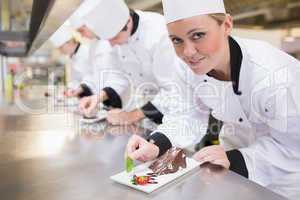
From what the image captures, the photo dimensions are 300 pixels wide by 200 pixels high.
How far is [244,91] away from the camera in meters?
0.84

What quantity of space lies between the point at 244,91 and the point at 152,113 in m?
0.66

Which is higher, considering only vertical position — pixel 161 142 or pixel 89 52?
pixel 89 52

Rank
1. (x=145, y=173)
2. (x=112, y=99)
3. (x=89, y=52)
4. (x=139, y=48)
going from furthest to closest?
(x=89, y=52) < (x=112, y=99) < (x=139, y=48) < (x=145, y=173)

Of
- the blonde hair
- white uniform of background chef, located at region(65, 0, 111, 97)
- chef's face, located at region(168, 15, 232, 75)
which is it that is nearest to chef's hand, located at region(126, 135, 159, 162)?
chef's face, located at region(168, 15, 232, 75)

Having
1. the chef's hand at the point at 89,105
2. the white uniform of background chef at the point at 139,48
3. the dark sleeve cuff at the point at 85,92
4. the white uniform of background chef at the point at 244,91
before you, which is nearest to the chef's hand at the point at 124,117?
the white uniform of background chef at the point at 139,48

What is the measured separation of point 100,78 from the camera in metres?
2.05

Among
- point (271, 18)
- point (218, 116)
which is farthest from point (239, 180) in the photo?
point (271, 18)

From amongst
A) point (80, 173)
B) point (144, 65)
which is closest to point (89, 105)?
point (144, 65)

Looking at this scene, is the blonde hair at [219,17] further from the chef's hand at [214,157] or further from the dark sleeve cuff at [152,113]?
the dark sleeve cuff at [152,113]

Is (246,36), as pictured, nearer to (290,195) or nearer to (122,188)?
(290,195)

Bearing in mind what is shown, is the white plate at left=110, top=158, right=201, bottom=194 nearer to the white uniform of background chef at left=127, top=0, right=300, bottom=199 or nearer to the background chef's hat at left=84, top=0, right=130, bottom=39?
the white uniform of background chef at left=127, top=0, right=300, bottom=199

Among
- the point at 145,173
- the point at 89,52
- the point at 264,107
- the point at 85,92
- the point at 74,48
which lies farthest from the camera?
the point at 74,48

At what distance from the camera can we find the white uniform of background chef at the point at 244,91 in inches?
29.8

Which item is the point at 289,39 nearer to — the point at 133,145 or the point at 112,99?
the point at 133,145
